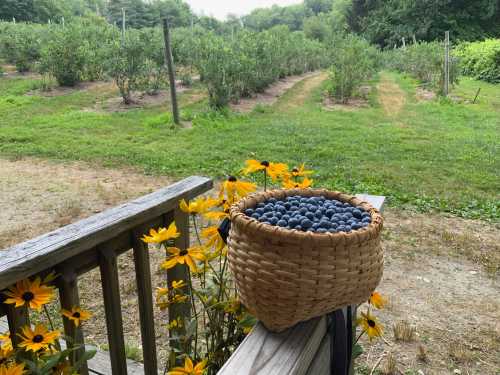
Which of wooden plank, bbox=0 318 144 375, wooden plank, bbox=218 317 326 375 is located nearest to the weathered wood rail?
wooden plank, bbox=218 317 326 375

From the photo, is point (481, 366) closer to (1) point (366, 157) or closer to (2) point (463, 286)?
(2) point (463, 286)

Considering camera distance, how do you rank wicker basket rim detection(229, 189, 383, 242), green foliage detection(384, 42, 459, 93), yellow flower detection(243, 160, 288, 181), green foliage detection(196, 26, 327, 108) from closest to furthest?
wicker basket rim detection(229, 189, 383, 242) → yellow flower detection(243, 160, 288, 181) → green foliage detection(196, 26, 327, 108) → green foliage detection(384, 42, 459, 93)

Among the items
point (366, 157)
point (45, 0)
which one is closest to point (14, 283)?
point (366, 157)

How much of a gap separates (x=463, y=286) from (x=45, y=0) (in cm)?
4529

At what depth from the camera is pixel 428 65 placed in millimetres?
16281

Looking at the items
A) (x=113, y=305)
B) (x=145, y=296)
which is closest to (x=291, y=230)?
(x=113, y=305)

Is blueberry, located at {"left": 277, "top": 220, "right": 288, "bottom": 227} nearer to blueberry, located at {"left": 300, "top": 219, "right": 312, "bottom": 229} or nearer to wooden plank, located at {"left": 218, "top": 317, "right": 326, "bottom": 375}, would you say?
blueberry, located at {"left": 300, "top": 219, "right": 312, "bottom": 229}

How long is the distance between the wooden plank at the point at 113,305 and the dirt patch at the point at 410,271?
1.23m

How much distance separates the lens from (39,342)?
112 cm

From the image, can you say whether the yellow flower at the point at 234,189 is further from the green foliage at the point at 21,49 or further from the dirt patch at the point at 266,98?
the green foliage at the point at 21,49

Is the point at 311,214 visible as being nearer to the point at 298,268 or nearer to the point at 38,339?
the point at 298,268

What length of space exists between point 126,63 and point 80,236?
10.5 m

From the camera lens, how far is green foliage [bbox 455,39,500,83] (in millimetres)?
19109

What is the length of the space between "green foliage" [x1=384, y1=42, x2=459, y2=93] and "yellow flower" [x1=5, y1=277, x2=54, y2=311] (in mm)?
14079
